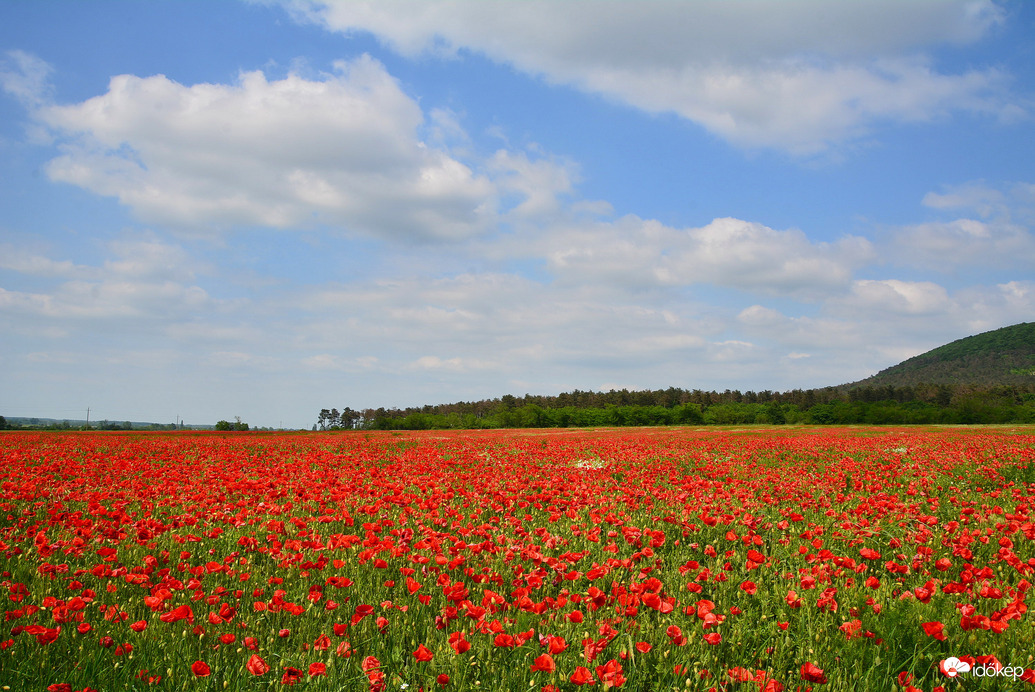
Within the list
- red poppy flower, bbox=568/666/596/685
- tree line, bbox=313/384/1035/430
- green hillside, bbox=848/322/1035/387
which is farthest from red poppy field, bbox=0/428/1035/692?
green hillside, bbox=848/322/1035/387

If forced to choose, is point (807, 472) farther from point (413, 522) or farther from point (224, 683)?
point (224, 683)

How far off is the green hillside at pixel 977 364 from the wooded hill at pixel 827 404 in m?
0.29

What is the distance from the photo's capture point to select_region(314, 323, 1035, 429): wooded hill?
8481 centimetres

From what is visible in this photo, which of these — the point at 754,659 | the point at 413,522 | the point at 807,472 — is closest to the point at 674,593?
the point at 754,659

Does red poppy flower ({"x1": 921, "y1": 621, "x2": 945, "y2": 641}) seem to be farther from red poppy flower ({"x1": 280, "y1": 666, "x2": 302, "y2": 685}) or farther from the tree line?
the tree line

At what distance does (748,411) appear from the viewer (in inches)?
4008

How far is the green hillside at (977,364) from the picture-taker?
153 metres

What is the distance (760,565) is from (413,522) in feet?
11.9

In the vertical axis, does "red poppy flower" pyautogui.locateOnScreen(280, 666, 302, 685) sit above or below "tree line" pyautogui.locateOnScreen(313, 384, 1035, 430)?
above

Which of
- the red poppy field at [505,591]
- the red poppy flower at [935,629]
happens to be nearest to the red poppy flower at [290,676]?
the red poppy field at [505,591]

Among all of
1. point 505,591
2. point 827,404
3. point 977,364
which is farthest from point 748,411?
point 977,364

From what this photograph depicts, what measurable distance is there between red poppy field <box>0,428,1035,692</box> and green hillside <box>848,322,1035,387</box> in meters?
172

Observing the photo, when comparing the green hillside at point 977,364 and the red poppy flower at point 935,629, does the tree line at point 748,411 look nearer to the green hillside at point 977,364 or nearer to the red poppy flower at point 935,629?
the green hillside at point 977,364

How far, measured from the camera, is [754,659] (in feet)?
11.5
